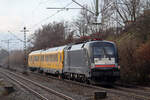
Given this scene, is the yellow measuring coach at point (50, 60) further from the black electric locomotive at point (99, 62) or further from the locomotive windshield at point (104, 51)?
the locomotive windshield at point (104, 51)

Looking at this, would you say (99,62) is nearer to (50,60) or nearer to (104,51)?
(104,51)

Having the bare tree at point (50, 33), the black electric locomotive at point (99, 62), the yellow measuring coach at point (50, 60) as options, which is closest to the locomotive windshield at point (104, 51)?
the black electric locomotive at point (99, 62)

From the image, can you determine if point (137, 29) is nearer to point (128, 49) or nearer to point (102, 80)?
point (128, 49)

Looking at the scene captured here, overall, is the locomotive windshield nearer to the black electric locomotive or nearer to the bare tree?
the black electric locomotive

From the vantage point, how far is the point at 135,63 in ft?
69.8

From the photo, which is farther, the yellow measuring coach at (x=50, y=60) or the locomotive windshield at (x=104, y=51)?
the yellow measuring coach at (x=50, y=60)

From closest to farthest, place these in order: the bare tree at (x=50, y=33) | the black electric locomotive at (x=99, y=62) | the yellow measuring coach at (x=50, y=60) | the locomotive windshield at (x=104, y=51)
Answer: the black electric locomotive at (x=99, y=62) → the locomotive windshield at (x=104, y=51) → the yellow measuring coach at (x=50, y=60) → the bare tree at (x=50, y=33)

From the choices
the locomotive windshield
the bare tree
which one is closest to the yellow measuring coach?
the locomotive windshield

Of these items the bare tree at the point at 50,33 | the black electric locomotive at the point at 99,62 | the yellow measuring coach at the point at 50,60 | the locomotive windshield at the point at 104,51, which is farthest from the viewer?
the bare tree at the point at 50,33

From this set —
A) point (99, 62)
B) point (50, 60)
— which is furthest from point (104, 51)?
point (50, 60)

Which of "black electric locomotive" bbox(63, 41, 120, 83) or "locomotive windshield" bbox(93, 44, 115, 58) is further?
"locomotive windshield" bbox(93, 44, 115, 58)

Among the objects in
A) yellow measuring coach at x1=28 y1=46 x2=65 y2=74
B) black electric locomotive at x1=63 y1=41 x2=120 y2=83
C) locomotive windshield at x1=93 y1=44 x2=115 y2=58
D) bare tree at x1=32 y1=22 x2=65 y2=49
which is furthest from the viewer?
bare tree at x1=32 y1=22 x2=65 y2=49

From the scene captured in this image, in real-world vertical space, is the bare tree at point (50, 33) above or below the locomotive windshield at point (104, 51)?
above

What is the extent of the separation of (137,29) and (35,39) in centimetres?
5858
